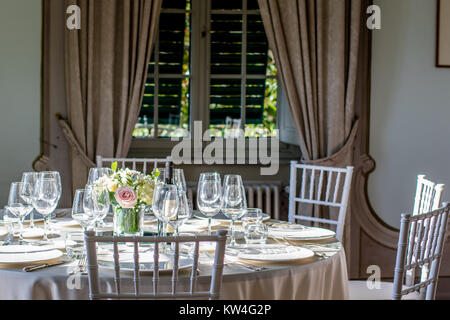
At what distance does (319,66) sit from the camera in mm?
3988

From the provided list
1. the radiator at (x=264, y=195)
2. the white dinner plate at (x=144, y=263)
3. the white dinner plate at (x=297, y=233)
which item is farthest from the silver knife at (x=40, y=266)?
the radiator at (x=264, y=195)

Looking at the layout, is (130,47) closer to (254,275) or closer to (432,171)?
(432,171)

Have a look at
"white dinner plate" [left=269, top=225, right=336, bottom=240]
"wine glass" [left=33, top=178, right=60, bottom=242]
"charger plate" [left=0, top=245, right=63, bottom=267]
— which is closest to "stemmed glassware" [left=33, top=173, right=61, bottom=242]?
"wine glass" [left=33, top=178, right=60, bottom=242]

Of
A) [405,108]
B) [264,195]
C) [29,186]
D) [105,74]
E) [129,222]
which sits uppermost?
[105,74]

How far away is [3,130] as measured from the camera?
155 inches

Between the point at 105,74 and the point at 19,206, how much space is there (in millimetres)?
1800

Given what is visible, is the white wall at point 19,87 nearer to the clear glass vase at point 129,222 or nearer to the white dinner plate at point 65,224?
→ the white dinner plate at point 65,224

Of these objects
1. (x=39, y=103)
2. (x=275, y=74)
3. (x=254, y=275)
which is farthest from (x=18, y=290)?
(x=275, y=74)

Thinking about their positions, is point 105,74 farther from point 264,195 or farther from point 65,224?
point 65,224

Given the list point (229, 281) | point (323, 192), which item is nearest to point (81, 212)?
point (229, 281)

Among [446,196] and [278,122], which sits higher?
[278,122]

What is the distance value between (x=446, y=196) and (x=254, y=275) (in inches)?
105

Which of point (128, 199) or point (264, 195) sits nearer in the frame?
point (128, 199)

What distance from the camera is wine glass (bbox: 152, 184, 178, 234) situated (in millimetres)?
1818
